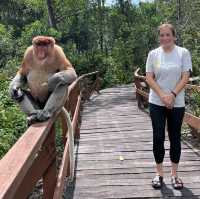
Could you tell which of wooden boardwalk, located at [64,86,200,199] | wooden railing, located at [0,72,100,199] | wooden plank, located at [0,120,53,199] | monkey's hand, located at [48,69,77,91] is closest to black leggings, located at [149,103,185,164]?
wooden boardwalk, located at [64,86,200,199]

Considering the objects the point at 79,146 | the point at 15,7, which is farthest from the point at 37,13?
the point at 79,146

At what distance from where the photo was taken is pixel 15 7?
1834 inches

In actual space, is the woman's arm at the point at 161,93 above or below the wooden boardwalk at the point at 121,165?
above

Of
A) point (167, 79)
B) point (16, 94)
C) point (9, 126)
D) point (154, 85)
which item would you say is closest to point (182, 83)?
point (167, 79)

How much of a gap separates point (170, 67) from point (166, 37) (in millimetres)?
319

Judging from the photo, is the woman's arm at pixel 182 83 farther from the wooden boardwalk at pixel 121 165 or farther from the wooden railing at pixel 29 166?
the wooden railing at pixel 29 166

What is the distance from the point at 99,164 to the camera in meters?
6.50

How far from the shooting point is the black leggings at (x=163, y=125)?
16.5 ft

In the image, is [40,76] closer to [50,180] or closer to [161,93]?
[50,180]

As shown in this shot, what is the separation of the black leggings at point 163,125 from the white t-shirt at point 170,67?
0.08m

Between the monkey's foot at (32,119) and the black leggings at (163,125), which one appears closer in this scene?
the monkey's foot at (32,119)

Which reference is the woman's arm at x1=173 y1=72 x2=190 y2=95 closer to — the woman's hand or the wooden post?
the woman's hand

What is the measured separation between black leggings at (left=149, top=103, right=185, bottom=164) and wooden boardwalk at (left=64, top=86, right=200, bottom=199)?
16.8 inches

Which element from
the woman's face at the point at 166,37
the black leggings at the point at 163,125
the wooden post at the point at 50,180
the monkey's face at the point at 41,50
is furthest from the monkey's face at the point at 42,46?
the black leggings at the point at 163,125
